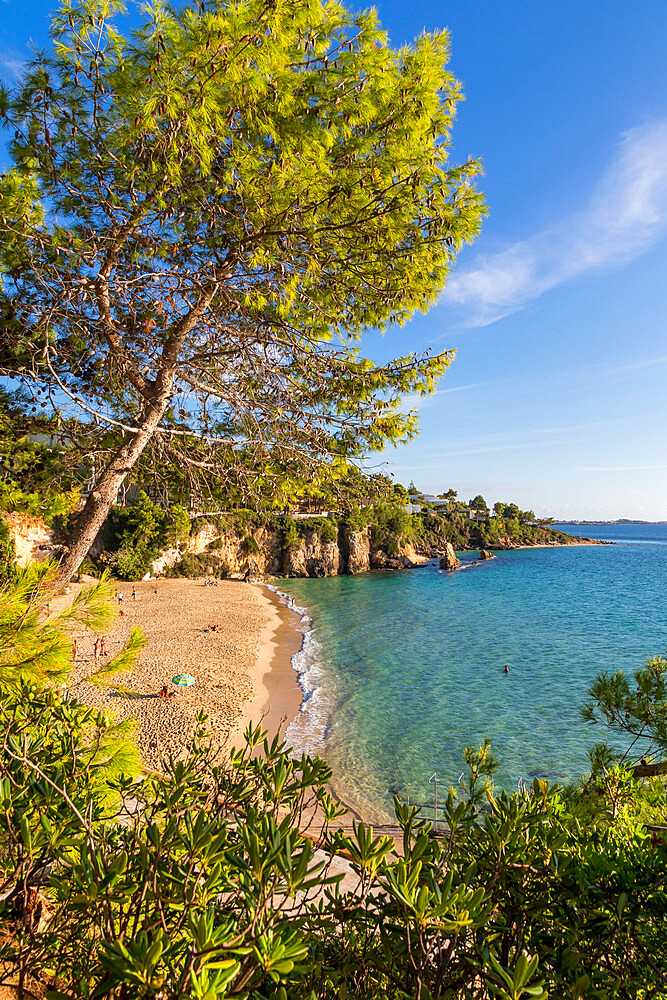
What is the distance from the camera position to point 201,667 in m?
20.2

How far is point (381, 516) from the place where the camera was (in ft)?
219

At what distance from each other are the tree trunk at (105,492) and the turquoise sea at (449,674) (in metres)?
9.64

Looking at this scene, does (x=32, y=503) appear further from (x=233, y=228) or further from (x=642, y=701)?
(x=642, y=701)

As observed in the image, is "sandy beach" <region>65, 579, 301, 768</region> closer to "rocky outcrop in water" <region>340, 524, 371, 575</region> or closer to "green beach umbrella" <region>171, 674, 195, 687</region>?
"green beach umbrella" <region>171, 674, 195, 687</region>

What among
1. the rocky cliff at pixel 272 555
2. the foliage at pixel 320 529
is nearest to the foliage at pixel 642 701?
the rocky cliff at pixel 272 555

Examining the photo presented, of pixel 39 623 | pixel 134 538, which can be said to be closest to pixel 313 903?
pixel 39 623

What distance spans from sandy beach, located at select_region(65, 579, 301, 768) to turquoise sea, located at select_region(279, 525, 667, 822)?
1.59 meters

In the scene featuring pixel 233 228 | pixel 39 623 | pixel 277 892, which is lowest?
pixel 277 892

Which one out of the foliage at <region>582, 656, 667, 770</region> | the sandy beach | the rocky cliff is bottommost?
the sandy beach

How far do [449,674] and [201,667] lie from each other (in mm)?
11664

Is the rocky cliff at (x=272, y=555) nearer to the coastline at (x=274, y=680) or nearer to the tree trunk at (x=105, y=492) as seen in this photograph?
the coastline at (x=274, y=680)

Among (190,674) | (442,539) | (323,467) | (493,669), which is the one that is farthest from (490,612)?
(442,539)

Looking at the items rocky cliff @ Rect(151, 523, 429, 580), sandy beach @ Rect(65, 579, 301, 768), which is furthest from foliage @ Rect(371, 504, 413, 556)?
sandy beach @ Rect(65, 579, 301, 768)

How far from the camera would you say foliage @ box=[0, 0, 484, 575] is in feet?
11.5
